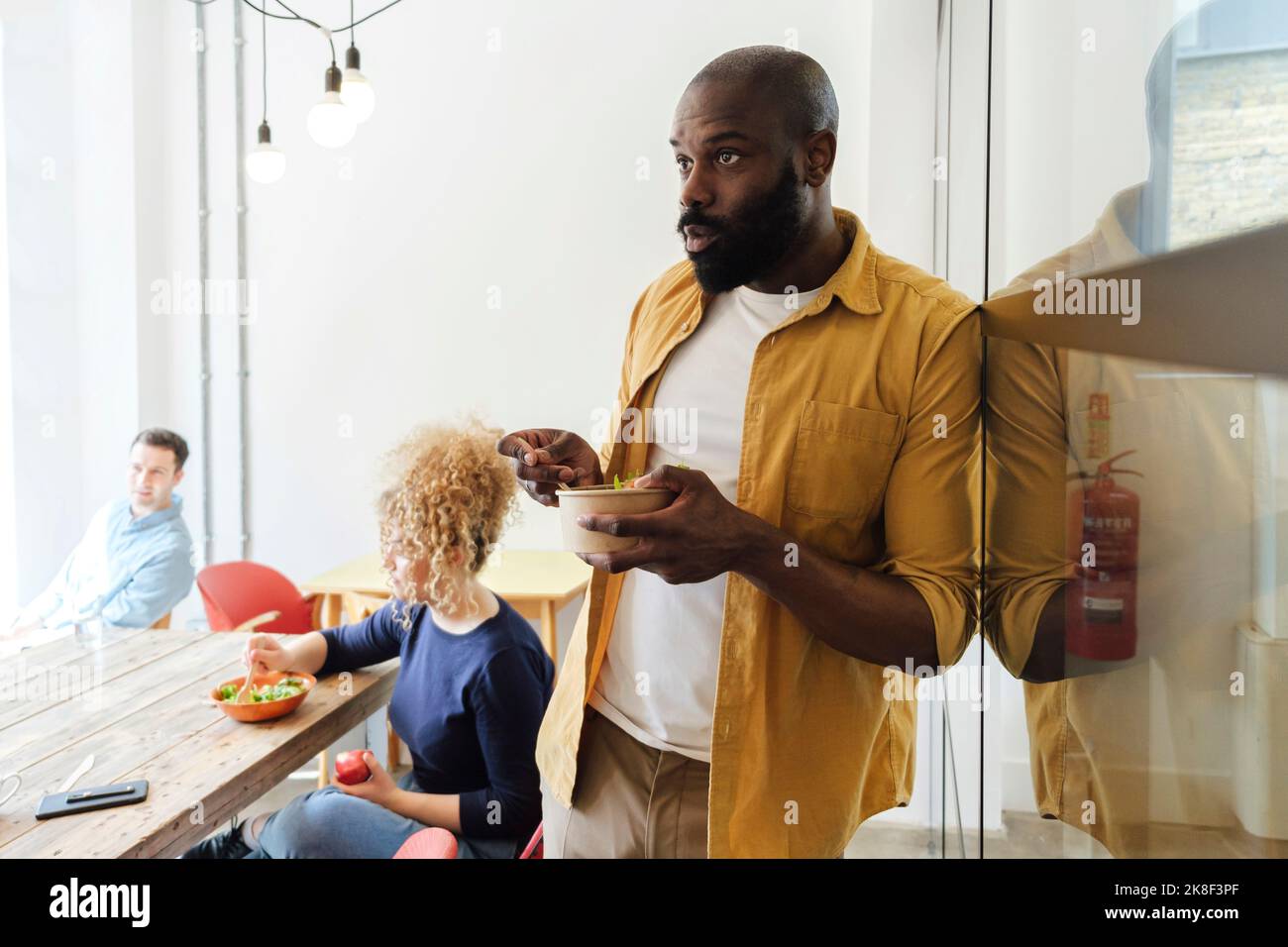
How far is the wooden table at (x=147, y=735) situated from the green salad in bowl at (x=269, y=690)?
32 mm

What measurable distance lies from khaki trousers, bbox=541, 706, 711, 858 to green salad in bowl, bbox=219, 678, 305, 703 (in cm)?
71

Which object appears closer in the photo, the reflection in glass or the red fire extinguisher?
the reflection in glass

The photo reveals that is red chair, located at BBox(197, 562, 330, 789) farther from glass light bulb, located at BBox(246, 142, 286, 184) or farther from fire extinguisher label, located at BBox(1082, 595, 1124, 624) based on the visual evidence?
fire extinguisher label, located at BBox(1082, 595, 1124, 624)

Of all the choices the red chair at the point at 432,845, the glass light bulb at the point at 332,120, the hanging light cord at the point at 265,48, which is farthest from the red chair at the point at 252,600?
the hanging light cord at the point at 265,48

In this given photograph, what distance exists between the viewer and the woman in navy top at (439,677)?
1.52m

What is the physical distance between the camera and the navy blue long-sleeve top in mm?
1528

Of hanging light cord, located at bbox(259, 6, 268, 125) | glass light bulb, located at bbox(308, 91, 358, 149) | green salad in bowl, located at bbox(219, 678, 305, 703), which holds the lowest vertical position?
green salad in bowl, located at bbox(219, 678, 305, 703)

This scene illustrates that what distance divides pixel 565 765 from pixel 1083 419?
2.50 feet

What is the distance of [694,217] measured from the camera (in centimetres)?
101

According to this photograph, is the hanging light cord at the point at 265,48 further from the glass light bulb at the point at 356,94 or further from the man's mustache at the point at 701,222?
the man's mustache at the point at 701,222

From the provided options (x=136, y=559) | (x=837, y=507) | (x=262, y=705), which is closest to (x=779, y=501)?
(x=837, y=507)

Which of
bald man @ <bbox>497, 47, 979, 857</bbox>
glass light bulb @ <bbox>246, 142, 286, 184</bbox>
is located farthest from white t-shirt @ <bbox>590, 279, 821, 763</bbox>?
glass light bulb @ <bbox>246, 142, 286, 184</bbox>

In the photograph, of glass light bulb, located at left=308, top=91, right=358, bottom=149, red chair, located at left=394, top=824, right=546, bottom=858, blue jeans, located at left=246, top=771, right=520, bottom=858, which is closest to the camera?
red chair, located at left=394, top=824, right=546, bottom=858
